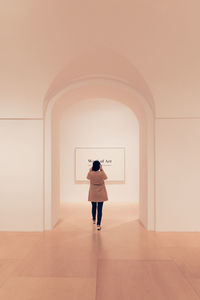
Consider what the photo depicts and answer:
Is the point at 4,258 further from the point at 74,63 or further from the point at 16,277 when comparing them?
the point at 74,63

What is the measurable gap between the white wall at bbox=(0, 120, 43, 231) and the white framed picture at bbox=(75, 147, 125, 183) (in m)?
4.92

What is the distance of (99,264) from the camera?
15.0 feet

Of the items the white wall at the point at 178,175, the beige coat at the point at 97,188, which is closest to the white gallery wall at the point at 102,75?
the white wall at the point at 178,175

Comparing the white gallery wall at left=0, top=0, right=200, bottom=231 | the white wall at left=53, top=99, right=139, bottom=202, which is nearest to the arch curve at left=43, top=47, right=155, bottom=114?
the white gallery wall at left=0, top=0, right=200, bottom=231

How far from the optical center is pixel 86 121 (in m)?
12.0

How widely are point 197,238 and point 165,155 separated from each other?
224 cm

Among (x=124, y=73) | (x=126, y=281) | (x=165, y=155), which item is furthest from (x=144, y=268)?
(x=124, y=73)

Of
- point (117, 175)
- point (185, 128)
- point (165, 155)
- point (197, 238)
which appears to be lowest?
point (197, 238)

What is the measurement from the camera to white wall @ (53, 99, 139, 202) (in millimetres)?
11875

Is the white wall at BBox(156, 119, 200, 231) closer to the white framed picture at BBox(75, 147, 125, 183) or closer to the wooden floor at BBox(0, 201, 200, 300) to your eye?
the wooden floor at BBox(0, 201, 200, 300)

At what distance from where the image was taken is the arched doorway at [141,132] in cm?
705

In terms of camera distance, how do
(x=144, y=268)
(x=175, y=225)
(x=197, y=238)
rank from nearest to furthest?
(x=144, y=268), (x=197, y=238), (x=175, y=225)

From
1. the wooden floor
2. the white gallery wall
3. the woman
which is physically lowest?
the wooden floor

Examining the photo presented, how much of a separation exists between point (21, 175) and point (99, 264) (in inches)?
139
